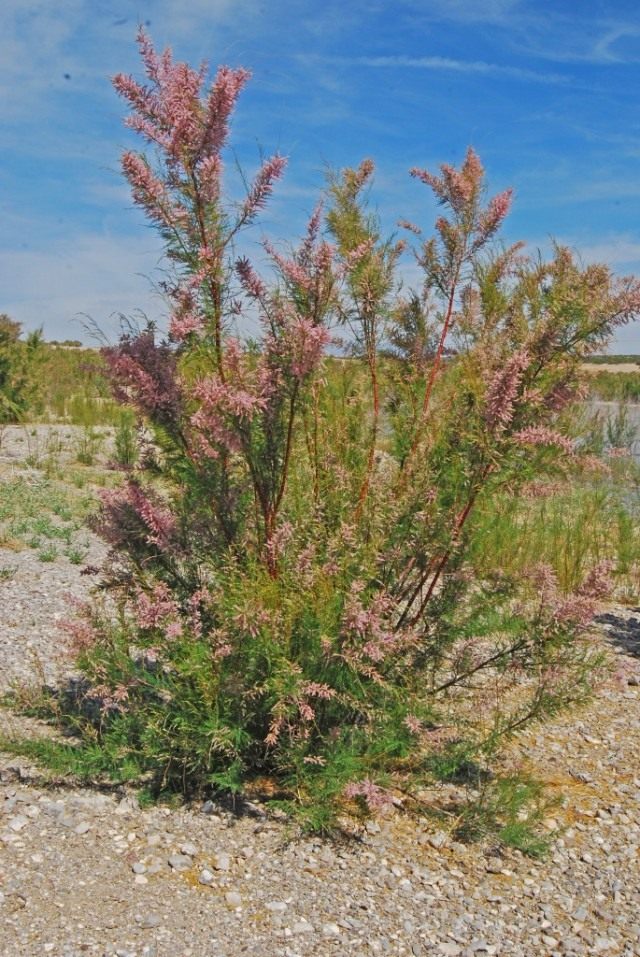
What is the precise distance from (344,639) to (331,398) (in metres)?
1.42

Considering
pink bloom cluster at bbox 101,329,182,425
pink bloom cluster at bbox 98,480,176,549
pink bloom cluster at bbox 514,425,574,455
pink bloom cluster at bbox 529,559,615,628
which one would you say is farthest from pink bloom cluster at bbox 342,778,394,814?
pink bloom cluster at bbox 101,329,182,425

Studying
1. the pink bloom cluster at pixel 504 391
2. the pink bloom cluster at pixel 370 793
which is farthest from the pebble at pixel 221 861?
the pink bloom cluster at pixel 504 391

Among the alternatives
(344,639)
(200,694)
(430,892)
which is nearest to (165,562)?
(200,694)

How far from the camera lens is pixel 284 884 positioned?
351 cm

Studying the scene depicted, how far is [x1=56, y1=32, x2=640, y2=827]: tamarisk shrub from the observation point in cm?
375

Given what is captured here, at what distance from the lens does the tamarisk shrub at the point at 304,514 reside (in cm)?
375

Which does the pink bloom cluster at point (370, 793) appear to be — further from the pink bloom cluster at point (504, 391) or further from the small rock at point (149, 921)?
the pink bloom cluster at point (504, 391)

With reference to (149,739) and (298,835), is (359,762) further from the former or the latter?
(149,739)

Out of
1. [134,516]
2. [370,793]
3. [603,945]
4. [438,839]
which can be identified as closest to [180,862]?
[370,793]

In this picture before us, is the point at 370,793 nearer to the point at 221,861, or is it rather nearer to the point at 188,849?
the point at 221,861

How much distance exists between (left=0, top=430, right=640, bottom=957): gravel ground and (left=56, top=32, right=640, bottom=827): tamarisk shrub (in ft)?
0.77

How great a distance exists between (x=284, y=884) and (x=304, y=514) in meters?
1.58

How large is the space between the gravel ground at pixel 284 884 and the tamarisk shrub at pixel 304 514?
0.77 feet

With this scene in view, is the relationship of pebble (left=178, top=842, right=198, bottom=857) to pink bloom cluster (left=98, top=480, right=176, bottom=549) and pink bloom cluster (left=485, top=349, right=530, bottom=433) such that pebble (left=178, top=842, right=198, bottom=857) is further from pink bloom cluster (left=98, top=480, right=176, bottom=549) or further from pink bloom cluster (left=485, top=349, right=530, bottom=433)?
pink bloom cluster (left=485, top=349, right=530, bottom=433)
